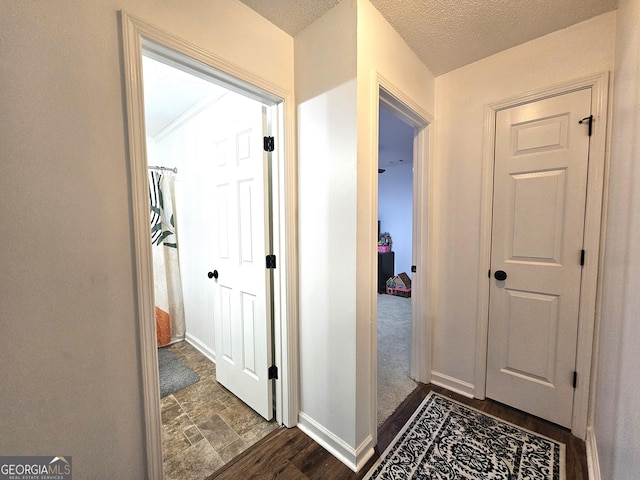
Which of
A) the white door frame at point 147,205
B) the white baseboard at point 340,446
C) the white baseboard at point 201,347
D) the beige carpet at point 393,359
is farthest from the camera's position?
the white baseboard at point 201,347

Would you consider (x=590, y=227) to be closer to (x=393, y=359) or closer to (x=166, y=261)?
(x=393, y=359)

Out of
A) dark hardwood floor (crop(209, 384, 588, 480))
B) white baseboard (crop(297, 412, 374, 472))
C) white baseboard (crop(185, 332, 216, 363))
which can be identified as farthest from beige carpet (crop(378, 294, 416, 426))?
white baseboard (crop(185, 332, 216, 363))

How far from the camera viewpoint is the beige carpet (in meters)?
1.92

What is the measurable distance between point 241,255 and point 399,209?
4.25m

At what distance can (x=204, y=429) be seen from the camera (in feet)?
5.45

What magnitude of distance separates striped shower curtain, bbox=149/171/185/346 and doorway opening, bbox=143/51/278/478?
0.04 feet

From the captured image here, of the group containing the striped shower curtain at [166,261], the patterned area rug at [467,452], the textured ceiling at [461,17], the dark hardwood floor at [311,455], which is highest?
the textured ceiling at [461,17]

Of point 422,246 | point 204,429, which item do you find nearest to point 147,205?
point 204,429

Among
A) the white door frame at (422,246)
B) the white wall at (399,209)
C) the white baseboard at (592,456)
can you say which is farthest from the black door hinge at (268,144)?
the white wall at (399,209)

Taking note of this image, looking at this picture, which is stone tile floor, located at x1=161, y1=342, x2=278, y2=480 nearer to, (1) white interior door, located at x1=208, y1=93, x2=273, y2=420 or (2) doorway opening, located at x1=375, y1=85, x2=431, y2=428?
(1) white interior door, located at x1=208, y1=93, x2=273, y2=420

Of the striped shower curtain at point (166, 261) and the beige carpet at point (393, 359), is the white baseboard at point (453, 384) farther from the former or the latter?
the striped shower curtain at point (166, 261)

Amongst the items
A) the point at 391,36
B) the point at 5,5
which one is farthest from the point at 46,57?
the point at 391,36

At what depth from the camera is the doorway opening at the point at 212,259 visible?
162 cm

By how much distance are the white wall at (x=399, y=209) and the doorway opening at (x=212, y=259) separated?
13.1 feet
